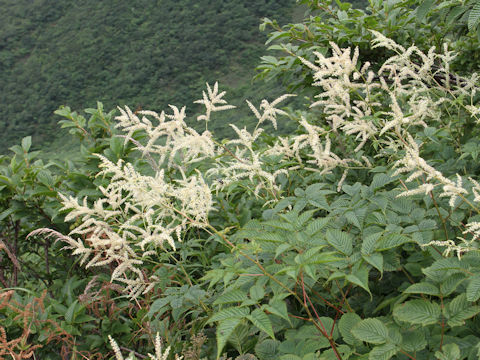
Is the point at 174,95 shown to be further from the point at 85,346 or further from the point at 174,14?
the point at 85,346

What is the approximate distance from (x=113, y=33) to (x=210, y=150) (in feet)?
65.6

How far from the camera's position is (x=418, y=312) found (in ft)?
4.00

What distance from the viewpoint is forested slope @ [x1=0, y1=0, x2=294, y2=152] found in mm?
17234

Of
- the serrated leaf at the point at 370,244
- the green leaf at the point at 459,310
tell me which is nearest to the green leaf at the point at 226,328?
the serrated leaf at the point at 370,244

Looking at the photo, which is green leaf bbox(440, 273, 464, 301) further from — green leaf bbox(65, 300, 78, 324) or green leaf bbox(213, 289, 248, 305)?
green leaf bbox(65, 300, 78, 324)

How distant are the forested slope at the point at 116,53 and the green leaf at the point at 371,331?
14.4m

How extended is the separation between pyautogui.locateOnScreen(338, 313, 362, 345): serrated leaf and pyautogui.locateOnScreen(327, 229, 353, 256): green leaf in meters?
0.21

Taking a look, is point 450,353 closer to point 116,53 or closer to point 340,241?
point 340,241

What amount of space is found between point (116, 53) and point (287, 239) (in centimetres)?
1938

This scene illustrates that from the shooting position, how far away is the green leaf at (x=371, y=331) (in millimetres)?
1200

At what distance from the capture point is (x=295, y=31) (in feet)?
10.2

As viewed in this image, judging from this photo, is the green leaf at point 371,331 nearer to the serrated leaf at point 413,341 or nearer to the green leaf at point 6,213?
the serrated leaf at point 413,341

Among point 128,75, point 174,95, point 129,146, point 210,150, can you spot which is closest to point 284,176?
point 210,150

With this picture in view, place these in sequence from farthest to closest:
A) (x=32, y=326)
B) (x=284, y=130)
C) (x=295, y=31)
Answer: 1. (x=284, y=130)
2. (x=295, y=31)
3. (x=32, y=326)
